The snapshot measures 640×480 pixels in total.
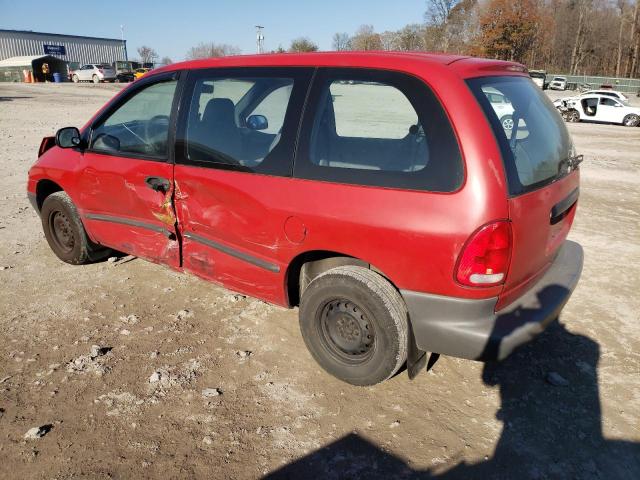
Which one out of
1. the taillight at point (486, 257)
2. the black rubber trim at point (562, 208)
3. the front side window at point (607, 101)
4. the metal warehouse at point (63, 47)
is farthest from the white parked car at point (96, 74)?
the taillight at point (486, 257)

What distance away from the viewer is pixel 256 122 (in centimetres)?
352

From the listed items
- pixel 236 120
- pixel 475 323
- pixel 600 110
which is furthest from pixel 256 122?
pixel 600 110

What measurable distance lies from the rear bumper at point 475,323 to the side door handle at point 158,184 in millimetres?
1941

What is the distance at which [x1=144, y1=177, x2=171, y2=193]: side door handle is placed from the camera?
357 centimetres

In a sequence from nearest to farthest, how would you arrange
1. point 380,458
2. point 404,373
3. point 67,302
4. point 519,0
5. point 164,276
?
point 380,458 < point 404,373 < point 67,302 < point 164,276 < point 519,0

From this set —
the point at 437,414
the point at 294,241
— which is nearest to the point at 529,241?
the point at 437,414

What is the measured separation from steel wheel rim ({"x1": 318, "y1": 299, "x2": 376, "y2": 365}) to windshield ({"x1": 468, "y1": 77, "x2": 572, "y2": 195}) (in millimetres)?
1113

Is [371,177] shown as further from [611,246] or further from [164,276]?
[611,246]

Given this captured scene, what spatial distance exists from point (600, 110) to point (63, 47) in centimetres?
6415

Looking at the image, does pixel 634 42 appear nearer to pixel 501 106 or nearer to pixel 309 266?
pixel 501 106

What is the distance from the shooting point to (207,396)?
293 centimetres

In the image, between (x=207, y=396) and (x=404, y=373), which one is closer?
(x=207, y=396)

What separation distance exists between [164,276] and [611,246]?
485 centimetres

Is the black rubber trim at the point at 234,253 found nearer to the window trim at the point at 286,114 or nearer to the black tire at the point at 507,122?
the window trim at the point at 286,114
